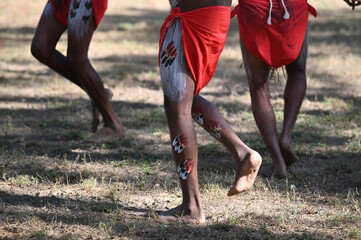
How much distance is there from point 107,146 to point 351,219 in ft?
8.26

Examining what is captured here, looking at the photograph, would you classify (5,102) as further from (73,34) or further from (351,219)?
(351,219)

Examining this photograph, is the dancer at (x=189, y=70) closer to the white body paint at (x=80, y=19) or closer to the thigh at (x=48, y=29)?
the white body paint at (x=80, y=19)

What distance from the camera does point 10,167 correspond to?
4.47 meters

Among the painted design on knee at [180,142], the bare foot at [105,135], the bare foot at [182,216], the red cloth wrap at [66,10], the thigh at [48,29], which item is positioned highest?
the red cloth wrap at [66,10]

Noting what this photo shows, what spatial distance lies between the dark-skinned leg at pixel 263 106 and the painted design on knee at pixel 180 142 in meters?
1.26

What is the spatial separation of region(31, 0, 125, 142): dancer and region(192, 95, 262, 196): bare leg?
167 cm

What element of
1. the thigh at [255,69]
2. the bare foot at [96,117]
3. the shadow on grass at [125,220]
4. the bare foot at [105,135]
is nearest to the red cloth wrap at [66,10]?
the bare foot at [96,117]

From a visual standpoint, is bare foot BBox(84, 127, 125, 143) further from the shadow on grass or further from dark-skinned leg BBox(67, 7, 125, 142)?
the shadow on grass

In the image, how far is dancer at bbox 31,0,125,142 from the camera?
470 centimetres

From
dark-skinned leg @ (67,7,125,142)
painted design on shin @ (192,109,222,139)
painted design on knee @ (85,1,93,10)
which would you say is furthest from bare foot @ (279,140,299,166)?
painted design on knee @ (85,1,93,10)

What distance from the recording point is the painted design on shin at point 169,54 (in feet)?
10.4

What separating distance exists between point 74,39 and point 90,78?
0.39 metres

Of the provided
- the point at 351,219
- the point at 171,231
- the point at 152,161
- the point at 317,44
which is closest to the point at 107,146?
the point at 152,161

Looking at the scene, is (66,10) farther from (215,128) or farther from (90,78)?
(215,128)
